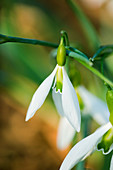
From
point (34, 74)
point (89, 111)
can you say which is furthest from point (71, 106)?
point (34, 74)

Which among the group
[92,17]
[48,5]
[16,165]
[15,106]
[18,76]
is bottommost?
[16,165]

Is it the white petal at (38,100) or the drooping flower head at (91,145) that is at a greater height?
the white petal at (38,100)

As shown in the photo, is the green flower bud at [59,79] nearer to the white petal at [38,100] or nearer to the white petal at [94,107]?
the white petal at [38,100]

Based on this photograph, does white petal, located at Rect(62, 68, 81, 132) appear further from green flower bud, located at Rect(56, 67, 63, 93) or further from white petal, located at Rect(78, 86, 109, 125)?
white petal, located at Rect(78, 86, 109, 125)

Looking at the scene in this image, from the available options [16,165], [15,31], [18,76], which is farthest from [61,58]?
[16,165]

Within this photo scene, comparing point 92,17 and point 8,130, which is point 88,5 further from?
point 8,130

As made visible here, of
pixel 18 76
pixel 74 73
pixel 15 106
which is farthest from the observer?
pixel 15 106

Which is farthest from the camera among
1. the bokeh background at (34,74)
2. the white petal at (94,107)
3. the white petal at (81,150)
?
the bokeh background at (34,74)

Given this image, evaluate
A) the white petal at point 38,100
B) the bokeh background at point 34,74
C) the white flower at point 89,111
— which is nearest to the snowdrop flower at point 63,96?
the white petal at point 38,100
